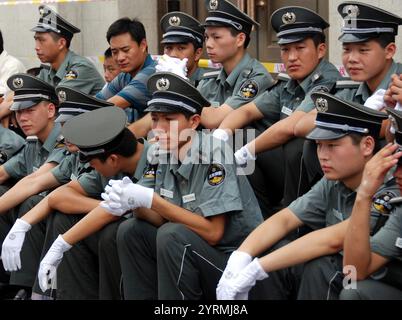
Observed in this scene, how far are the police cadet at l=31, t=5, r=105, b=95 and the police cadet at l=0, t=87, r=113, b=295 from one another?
976 mm

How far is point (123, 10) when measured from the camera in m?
7.89

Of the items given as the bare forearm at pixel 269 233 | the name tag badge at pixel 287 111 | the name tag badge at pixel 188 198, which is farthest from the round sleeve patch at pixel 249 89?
the bare forearm at pixel 269 233

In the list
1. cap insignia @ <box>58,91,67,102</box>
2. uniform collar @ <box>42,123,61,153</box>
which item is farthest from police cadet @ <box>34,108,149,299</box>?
uniform collar @ <box>42,123,61,153</box>

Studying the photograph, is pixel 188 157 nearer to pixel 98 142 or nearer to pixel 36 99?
pixel 98 142

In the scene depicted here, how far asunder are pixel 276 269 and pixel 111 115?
4.56 feet

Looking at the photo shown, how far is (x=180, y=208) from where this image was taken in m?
4.39

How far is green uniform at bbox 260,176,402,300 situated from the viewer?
3840 mm

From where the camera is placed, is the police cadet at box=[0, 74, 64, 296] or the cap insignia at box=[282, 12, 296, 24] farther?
the police cadet at box=[0, 74, 64, 296]

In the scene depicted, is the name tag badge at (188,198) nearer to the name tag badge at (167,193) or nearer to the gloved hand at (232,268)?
the name tag badge at (167,193)

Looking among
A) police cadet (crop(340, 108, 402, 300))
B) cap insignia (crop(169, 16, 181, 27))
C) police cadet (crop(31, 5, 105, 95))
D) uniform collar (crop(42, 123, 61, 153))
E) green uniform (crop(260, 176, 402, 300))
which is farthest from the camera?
police cadet (crop(31, 5, 105, 95))

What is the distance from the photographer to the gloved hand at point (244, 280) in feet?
13.0

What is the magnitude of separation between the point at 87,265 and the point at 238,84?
138 cm

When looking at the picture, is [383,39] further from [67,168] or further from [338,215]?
[67,168]

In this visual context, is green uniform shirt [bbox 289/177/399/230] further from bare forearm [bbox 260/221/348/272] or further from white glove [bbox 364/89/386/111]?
white glove [bbox 364/89/386/111]
